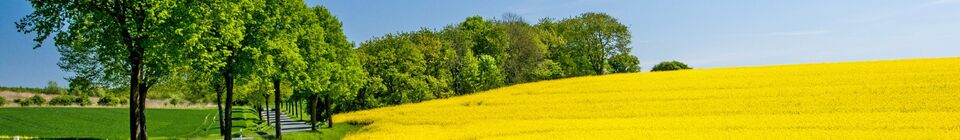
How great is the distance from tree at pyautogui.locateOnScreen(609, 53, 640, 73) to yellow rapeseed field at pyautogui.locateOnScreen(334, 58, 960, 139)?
72.2 feet

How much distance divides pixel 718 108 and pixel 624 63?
44.7 m

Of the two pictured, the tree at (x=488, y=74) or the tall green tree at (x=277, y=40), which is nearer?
the tall green tree at (x=277, y=40)

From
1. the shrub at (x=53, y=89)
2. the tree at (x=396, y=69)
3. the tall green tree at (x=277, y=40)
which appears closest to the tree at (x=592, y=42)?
the tree at (x=396, y=69)

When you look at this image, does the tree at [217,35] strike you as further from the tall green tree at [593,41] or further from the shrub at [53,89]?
the shrub at [53,89]

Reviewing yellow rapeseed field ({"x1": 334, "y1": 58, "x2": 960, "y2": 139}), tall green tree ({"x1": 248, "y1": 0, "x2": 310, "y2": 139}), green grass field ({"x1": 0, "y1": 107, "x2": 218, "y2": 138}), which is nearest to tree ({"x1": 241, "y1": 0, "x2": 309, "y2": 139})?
tall green tree ({"x1": 248, "y1": 0, "x2": 310, "y2": 139})

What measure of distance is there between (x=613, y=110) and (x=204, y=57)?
77.8 feet

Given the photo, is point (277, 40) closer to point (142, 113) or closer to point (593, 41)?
point (142, 113)

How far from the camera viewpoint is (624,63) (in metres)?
87.9

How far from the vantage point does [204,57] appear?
31.1 meters

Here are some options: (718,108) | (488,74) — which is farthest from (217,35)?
(488,74)

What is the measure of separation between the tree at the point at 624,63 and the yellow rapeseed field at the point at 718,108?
2201 cm

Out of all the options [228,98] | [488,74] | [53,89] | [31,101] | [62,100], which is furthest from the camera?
[53,89]

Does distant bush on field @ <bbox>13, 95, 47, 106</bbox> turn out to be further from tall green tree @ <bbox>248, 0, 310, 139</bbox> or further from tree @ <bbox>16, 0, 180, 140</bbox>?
tree @ <bbox>16, 0, 180, 140</bbox>

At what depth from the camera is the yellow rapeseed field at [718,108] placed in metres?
34.4
